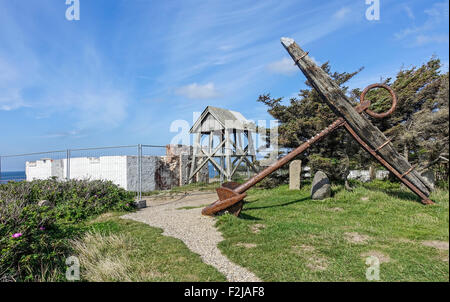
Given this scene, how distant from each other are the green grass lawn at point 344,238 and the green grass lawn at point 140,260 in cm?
70

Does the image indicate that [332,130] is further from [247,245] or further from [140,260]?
[140,260]

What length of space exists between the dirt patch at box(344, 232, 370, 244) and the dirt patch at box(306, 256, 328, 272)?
3.39 ft

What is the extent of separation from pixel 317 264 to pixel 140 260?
2632mm

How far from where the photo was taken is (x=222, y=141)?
49.0ft

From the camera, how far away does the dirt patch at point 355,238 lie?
4307mm

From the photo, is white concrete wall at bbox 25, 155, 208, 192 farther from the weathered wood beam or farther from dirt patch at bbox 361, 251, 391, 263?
dirt patch at bbox 361, 251, 391, 263

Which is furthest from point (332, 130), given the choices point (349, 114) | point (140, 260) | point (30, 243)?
point (30, 243)

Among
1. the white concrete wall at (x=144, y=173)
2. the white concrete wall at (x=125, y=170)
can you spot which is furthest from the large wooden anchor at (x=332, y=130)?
the white concrete wall at (x=144, y=173)

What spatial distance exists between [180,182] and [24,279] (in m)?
13.3

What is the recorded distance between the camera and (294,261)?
3600 millimetres

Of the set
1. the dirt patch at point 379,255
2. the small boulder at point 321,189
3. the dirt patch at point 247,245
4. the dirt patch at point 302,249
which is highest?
the small boulder at point 321,189

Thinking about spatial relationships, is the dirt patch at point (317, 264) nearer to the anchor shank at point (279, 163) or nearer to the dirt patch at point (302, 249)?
the dirt patch at point (302, 249)

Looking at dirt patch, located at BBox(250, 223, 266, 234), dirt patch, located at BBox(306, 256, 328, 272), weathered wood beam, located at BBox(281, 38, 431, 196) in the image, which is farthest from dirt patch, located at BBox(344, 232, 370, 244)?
weathered wood beam, located at BBox(281, 38, 431, 196)

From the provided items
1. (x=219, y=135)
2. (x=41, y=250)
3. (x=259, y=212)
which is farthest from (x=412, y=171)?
(x=219, y=135)
